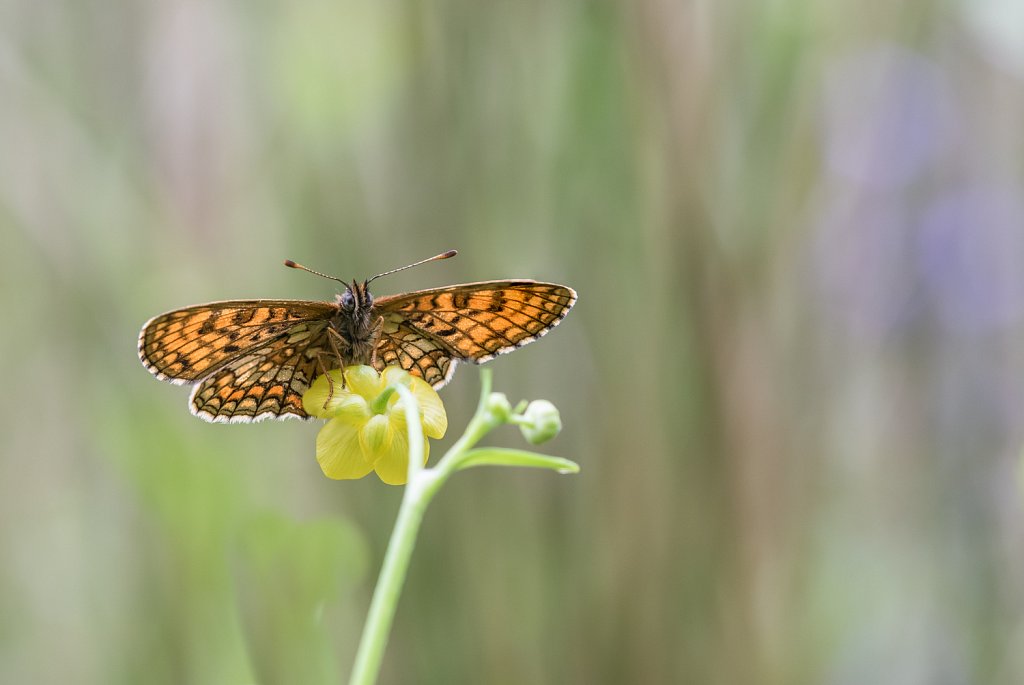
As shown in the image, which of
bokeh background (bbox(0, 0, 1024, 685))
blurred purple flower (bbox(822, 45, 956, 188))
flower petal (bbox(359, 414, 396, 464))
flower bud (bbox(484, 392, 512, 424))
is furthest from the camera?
blurred purple flower (bbox(822, 45, 956, 188))

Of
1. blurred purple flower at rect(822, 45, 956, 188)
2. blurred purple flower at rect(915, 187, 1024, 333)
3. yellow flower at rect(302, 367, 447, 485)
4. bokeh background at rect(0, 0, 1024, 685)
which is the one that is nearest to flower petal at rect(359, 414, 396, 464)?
yellow flower at rect(302, 367, 447, 485)

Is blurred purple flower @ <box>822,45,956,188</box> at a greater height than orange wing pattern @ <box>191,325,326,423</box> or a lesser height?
greater

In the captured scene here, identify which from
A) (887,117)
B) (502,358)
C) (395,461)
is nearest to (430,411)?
(395,461)

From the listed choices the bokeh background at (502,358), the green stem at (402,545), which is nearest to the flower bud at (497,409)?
the green stem at (402,545)

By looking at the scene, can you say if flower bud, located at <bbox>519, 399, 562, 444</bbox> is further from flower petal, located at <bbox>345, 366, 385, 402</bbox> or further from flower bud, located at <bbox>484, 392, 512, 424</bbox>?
flower petal, located at <bbox>345, 366, 385, 402</bbox>

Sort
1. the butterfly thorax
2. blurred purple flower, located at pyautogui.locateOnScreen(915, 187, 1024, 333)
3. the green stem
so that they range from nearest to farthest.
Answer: the green stem, the butterfly thorax, blurred purple flower, located at pyautogui.locateOnScreen(915, 187, 1024, 333)

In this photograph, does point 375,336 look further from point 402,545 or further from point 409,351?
point 402,545

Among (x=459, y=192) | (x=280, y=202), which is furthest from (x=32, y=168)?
(x=459, y=192)

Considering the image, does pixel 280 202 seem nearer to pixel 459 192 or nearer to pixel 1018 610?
pixel 459 192
